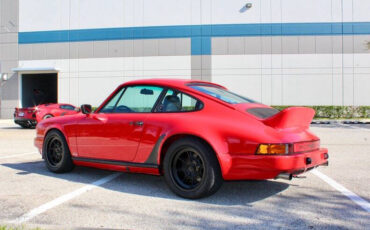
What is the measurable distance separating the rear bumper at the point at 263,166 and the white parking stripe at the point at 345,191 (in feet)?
2.29

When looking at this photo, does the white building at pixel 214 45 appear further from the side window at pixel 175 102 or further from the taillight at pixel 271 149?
the taillight at pixel 271 149

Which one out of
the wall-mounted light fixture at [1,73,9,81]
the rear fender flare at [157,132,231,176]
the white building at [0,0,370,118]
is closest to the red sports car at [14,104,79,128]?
the white building at [0,0,370,118]

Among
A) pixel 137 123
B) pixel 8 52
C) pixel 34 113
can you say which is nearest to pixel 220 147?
pixel 137 123

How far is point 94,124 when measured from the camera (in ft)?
14.5

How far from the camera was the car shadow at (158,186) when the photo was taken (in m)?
3.70

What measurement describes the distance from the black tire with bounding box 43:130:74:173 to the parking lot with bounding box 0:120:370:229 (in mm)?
135

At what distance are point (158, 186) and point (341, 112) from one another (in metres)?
22.1

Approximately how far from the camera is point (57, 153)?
4961 millimetres

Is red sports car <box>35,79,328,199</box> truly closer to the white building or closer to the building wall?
the white building

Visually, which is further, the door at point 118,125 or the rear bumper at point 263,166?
the door at point 118,125

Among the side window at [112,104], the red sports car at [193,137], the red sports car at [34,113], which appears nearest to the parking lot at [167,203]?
the red sports car at [193,137]

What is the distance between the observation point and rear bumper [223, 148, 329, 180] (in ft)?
10.5

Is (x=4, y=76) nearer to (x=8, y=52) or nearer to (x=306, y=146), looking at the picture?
(x=8, y=52)

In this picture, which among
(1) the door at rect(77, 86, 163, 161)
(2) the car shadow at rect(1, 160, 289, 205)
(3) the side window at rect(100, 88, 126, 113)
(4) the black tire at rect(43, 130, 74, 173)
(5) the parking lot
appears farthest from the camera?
(4) the black tire at rect(43, 130, 74, 173)
